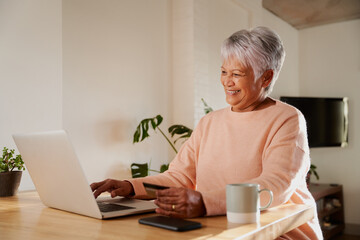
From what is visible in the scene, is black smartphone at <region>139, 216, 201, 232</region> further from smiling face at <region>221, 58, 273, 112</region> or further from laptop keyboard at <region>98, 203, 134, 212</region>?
smiling face at <region>221, 58, 273, 112</region>

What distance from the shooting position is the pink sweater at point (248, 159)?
3.90 ft

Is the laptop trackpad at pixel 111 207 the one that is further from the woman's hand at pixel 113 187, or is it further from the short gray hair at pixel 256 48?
the short gray hair at pixel 256 48

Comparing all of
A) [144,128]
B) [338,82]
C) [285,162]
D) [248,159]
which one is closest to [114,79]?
[144,128]

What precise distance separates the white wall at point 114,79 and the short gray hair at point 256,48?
146 cm

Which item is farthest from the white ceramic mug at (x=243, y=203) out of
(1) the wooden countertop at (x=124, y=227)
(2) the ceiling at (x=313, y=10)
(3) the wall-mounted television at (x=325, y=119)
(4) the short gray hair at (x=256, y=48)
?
(3) the wall-mounted television at (x=325, y=119)

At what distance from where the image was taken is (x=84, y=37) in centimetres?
275

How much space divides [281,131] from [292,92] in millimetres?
4502

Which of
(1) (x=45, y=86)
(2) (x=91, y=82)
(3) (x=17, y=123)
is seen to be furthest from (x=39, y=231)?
(2) (x=91, y=82)

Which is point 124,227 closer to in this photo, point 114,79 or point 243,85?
point 243,85

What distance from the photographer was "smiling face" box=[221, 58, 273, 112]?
149cm

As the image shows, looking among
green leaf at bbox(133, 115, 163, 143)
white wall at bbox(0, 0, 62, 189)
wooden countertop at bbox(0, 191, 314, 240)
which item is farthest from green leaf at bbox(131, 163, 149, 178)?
wooden countertop at bbox(0, 191, 314, 240)

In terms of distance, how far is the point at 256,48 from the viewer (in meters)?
1.43

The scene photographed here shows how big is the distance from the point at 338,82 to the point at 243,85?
14.3 ft

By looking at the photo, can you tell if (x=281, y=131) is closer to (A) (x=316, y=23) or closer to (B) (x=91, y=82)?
(B) (x=91, y=82)
